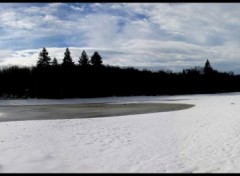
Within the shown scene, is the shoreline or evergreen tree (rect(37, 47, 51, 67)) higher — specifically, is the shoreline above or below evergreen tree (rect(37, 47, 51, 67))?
below

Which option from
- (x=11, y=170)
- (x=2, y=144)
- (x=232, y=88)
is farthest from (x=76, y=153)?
(x=232, y=88)

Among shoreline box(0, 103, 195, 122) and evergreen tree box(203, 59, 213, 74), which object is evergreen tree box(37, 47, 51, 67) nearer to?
shoreline box(0, 103, 195, 122)

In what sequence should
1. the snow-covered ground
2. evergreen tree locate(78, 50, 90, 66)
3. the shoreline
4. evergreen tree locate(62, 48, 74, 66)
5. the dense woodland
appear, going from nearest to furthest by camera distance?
the snow-covered ground
the shoreline
the dense woodland
evergreen tree locate(62, 48, 74, 66)
evergreen tree locate(78, 50, 90, 66)

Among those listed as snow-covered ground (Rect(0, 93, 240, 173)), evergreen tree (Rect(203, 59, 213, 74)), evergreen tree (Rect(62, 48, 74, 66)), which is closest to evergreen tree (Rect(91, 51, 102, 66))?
evergreen tree (Rect(62, 48, 74, 66))

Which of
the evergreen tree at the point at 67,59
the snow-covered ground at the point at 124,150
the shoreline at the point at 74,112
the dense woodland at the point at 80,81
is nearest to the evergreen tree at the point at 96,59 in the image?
the dense woodland at the point at 80,81

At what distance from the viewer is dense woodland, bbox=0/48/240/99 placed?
7325 cm

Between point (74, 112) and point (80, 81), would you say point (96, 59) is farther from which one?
point (74, 112)

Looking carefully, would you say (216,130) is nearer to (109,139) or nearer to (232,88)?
(109,139)

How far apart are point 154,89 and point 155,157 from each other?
89.7 metres

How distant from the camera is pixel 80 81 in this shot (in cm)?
7712

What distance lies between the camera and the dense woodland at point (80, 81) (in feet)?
240

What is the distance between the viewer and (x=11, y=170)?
342 inches

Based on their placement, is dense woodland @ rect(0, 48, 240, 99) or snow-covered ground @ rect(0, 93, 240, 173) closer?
snow-covered ground @ rect(0, 93, 240, 173)

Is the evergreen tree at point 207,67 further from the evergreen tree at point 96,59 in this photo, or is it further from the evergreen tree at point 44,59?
the evergreen tree at point 44,59
